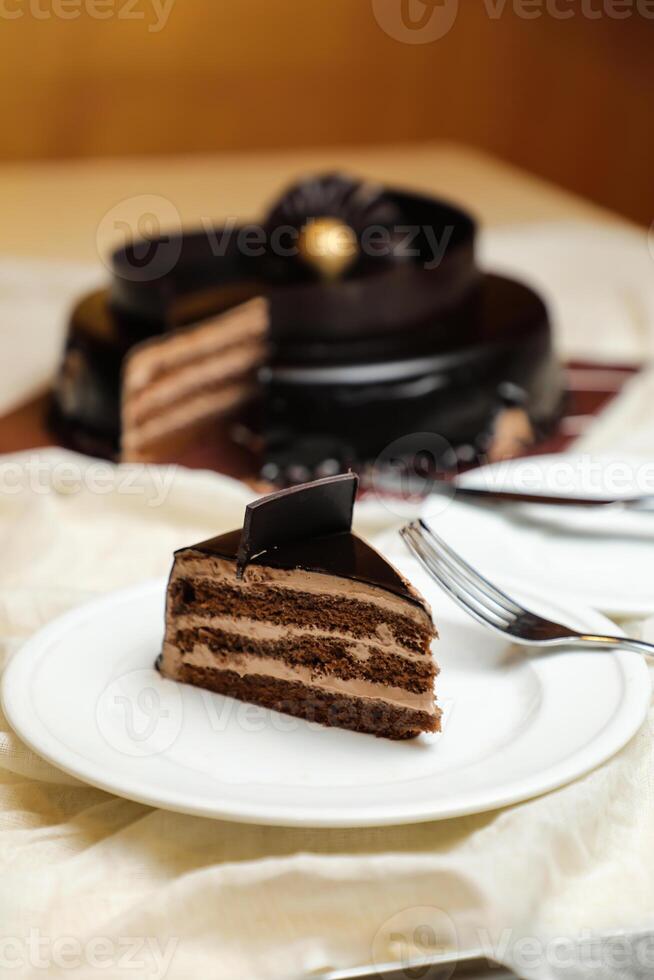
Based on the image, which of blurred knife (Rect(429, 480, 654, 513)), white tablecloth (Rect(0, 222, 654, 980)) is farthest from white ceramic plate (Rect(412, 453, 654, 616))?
white tablecloth (Rect(0, 222, 654, 980))

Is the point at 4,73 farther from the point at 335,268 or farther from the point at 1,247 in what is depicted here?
the point at 335,268

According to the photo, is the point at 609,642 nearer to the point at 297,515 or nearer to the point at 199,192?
the point at 297,515

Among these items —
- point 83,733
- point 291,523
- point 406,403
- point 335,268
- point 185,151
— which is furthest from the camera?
point 185,151

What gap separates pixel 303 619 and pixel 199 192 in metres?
2.78

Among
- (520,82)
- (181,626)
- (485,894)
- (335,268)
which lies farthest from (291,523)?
(520,82)

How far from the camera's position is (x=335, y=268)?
2.23m

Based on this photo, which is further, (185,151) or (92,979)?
(185,151)

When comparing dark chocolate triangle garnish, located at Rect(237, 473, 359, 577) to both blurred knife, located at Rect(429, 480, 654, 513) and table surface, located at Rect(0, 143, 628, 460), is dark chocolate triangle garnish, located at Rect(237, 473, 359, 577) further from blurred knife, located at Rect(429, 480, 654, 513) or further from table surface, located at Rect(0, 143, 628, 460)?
table surface, located at Rect(0, 143, 628, 460)

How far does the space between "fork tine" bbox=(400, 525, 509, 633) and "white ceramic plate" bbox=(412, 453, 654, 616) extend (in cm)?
8

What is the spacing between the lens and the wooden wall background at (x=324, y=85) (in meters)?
4.34

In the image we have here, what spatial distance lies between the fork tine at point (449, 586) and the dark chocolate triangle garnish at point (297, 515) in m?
0.10

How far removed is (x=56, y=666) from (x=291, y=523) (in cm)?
25

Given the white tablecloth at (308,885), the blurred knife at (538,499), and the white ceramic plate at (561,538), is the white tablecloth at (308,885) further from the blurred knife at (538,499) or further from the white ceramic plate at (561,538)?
the blurred knife at (538,499)

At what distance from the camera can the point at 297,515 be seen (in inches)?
42.4
